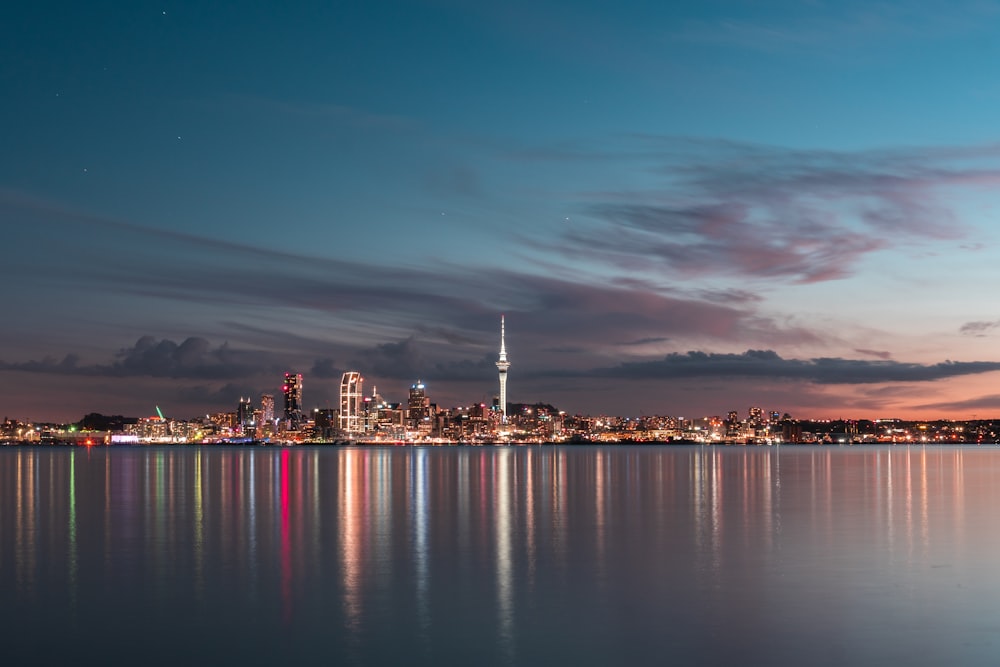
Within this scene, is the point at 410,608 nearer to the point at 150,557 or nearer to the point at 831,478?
the point at 150,557

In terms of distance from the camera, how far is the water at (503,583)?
64.8 ft

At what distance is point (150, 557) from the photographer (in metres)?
32.9

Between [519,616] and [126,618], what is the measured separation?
8.49 m

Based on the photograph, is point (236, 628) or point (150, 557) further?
point (150, 557)

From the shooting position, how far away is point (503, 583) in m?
27.3

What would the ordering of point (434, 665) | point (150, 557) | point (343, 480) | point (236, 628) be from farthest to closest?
point (343, 480) < point (150, 557) < point (236, 628) < point (434, 665)

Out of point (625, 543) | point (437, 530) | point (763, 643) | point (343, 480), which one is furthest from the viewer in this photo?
point (343, 480)

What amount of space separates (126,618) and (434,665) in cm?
811

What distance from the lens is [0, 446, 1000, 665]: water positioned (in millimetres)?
19766

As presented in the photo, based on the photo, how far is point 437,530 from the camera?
4122cm

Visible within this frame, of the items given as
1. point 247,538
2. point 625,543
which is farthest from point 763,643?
point 247,538

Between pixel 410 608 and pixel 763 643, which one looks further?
pixel 410 608

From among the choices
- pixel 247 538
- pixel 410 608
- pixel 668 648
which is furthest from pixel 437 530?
pixel 668 648

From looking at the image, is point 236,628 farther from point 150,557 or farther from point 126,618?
point 150,557
